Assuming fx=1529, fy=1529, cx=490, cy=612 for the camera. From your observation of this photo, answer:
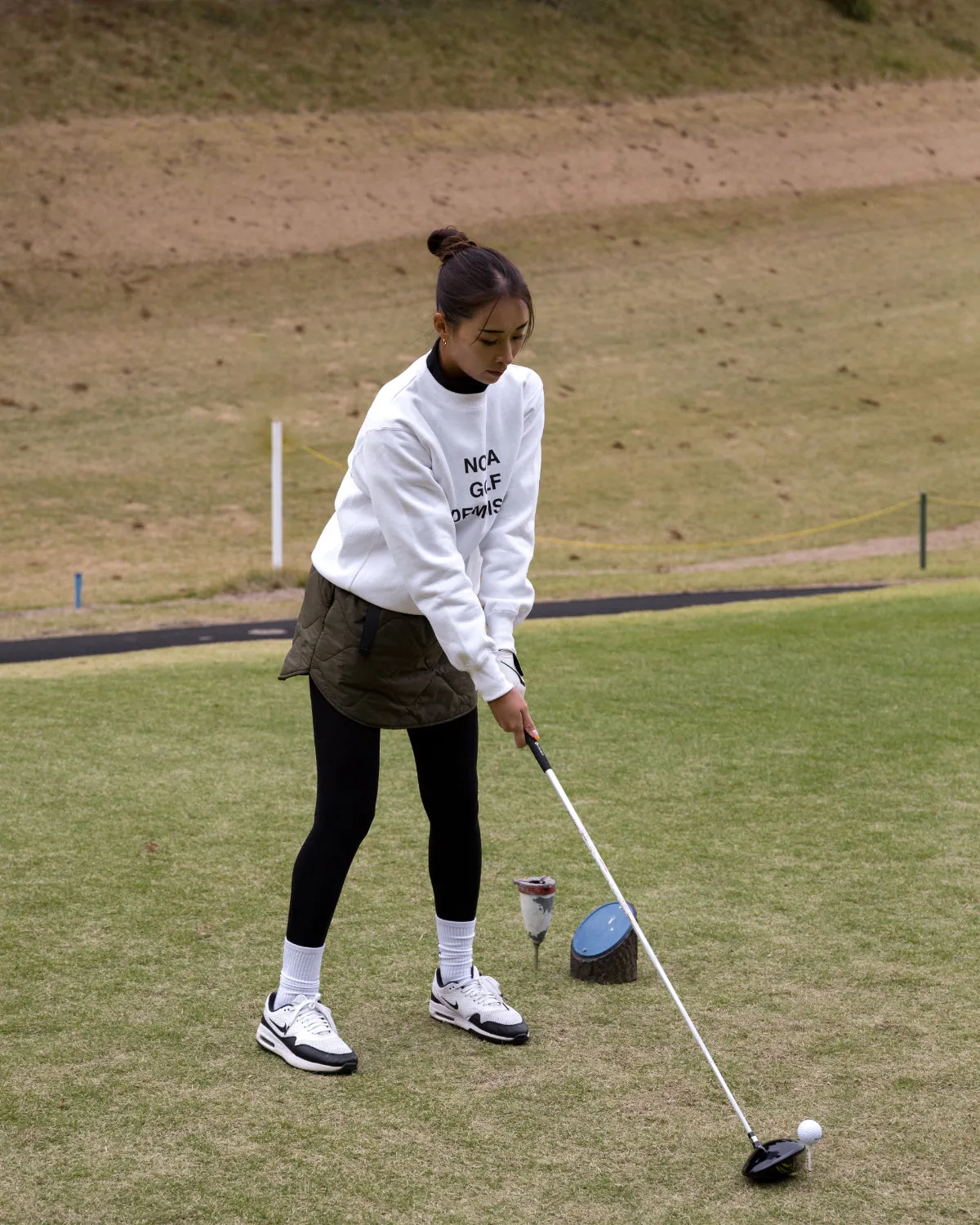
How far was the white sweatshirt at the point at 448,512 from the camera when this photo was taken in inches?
114

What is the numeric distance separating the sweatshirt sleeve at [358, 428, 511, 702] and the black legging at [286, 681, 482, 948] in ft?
1.03

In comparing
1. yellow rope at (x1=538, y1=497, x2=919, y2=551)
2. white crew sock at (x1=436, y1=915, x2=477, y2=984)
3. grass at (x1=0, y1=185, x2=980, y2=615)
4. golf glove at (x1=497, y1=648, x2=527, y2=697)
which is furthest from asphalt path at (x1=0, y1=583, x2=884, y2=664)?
golf glove at (x1=497, y1=648, x2=527, y2=697)

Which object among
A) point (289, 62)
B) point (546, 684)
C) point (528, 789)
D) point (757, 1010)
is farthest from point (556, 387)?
point (757, 1010)

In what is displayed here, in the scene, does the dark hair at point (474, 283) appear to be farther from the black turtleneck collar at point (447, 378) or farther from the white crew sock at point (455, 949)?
the white crew sock at point (455, 949)

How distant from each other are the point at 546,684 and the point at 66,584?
9.51 metres

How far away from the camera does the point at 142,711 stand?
6418 millimetres

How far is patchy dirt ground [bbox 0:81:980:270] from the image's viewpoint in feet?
79.4

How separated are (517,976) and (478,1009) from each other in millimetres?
374

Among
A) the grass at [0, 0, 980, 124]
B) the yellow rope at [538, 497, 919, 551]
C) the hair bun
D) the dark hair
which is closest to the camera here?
the dark hair

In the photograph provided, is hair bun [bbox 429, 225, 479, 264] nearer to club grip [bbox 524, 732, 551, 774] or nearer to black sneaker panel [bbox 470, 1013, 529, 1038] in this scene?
club grip [bbox 524, 732, 551, 774]

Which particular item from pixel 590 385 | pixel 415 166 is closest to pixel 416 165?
pixel 415 166

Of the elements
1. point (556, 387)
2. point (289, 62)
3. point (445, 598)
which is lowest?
point (445, 598)

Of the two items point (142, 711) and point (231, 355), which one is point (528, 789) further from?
point (231, 355)

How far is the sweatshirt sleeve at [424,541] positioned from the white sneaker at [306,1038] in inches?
29.3
